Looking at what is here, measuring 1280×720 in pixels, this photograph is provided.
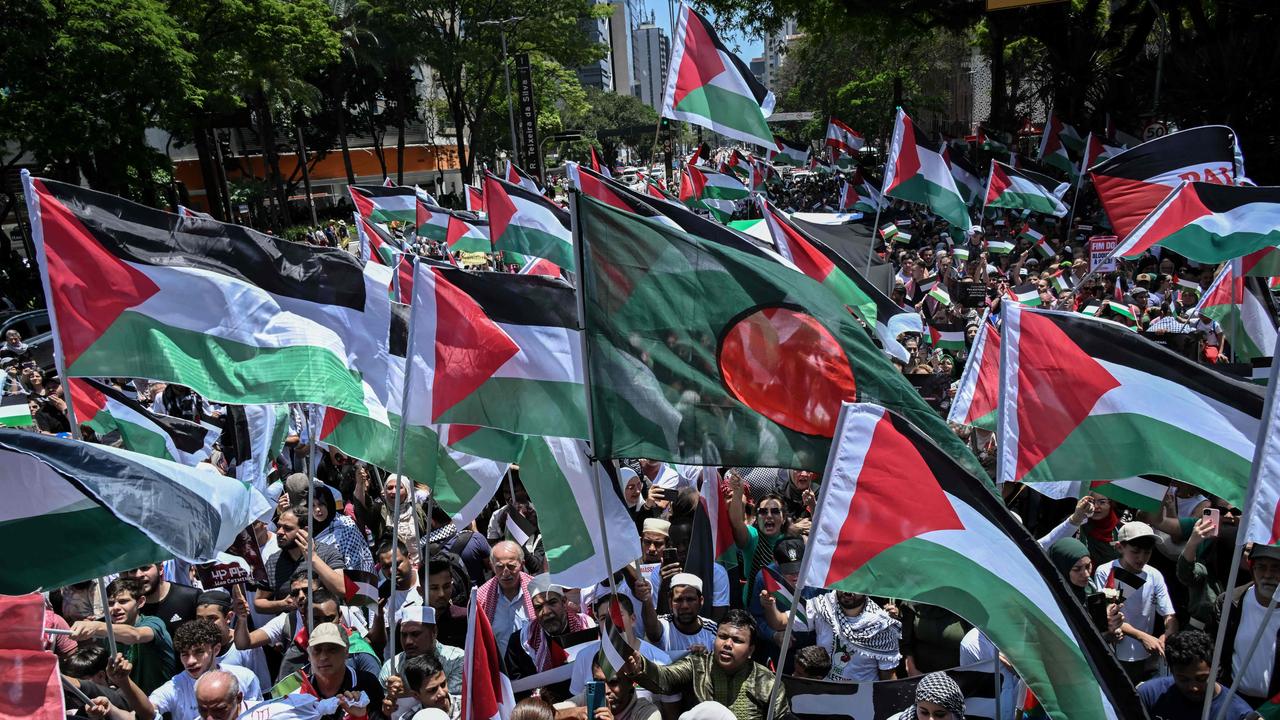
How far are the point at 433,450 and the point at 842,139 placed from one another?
2746 cm

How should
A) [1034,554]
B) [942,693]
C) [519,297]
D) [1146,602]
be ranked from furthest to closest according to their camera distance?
[519,297] → [1146,602] → [942,693] → [1034,554]

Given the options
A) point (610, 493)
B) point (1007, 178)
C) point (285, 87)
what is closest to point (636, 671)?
point (610, 493)

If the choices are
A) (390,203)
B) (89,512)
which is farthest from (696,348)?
(390,203)

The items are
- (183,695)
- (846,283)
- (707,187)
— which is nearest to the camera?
(183,695)

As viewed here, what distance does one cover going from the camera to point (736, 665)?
5.27 meters

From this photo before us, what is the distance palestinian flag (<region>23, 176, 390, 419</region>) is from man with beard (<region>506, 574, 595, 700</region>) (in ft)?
5.03

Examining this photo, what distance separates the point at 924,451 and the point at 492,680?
2.05 metres

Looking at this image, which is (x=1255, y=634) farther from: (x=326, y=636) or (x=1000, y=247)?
(x=1000, y=247)

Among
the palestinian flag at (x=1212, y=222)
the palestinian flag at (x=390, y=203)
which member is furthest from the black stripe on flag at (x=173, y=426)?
the palestinian flag at (x=390, y=203)

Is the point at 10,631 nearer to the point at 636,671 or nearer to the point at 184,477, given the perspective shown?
the point at 184,477

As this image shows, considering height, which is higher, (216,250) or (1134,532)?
(216,250)

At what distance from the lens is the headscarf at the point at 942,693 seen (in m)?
4.51

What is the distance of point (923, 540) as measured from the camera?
4.28m

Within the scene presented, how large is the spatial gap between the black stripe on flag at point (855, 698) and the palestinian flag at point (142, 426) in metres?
5.08
